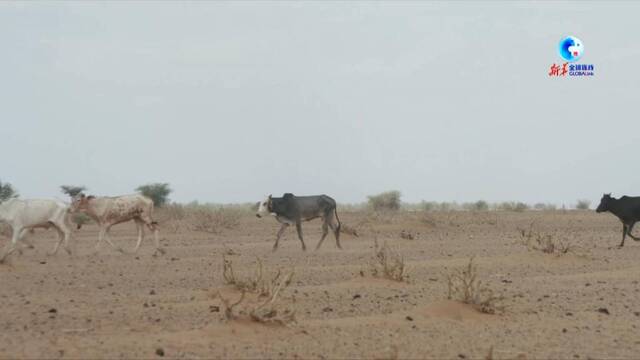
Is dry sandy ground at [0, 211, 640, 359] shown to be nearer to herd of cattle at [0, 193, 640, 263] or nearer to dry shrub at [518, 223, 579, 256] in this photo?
dry shrub at [518, 223, 579, 256]

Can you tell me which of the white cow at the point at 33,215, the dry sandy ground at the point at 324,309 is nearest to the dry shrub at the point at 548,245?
the dry sandy ground at the point at 324,309

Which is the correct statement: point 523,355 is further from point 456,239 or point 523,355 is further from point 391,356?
point 456,239

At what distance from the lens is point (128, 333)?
9.64m

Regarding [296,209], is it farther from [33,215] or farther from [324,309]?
[324,309]

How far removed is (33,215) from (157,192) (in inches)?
1474

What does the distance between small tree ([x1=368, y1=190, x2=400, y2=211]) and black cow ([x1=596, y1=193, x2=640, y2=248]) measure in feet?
116

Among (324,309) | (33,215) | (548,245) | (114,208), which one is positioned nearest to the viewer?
(324,309)

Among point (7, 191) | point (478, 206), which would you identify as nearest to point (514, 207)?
point (478, 206)

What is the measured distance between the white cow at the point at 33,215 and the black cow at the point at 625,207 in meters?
15.1

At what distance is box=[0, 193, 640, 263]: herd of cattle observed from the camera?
19656 millimetres

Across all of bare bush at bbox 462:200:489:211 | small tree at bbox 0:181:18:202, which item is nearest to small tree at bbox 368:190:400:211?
bare bush at bbox 462:200:489:211

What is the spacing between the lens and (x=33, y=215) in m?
19.7

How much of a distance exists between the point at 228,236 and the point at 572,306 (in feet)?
65.3

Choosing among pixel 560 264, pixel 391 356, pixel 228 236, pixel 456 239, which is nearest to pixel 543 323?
pixel 391 356
